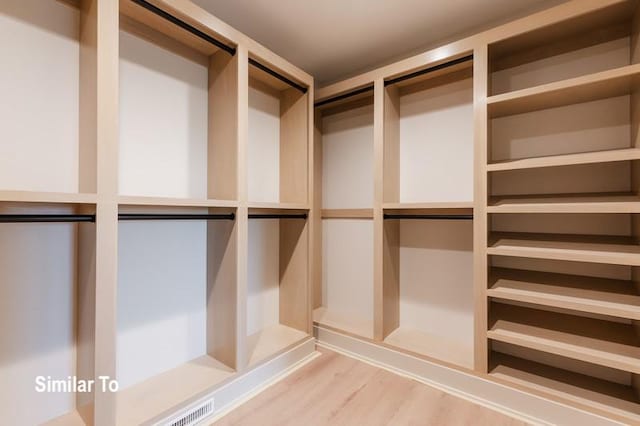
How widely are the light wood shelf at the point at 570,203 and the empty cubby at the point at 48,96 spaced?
6.49 feet

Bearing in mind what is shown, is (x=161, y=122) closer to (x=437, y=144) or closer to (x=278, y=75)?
(x=278, y=75)

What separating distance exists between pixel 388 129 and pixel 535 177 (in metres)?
0.96

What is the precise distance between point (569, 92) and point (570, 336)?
1.25m

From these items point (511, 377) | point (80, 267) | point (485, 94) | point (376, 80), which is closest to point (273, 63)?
point (376, 80)

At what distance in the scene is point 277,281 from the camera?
2410 millimetres

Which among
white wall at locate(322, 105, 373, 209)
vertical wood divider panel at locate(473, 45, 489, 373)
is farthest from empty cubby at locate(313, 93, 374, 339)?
vertical wood divider panel at locate(473, 45, 489, 373)

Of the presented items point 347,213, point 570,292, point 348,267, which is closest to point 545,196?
point 570,292

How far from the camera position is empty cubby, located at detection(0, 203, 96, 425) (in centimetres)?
119

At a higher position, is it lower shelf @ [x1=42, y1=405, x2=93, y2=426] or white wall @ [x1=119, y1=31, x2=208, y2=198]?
white wall @ [x1=119, y1=31, x2=208, y2=198]

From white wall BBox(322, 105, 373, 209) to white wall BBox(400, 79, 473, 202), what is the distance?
30cm

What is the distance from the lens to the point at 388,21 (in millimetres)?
1924

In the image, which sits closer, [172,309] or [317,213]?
[172,309]

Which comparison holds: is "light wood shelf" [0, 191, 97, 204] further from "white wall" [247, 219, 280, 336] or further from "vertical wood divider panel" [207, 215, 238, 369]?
"white wall" [247, 219, 280, 336]

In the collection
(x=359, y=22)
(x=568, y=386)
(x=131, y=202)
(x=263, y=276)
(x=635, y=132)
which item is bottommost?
(x=568, y=386)
